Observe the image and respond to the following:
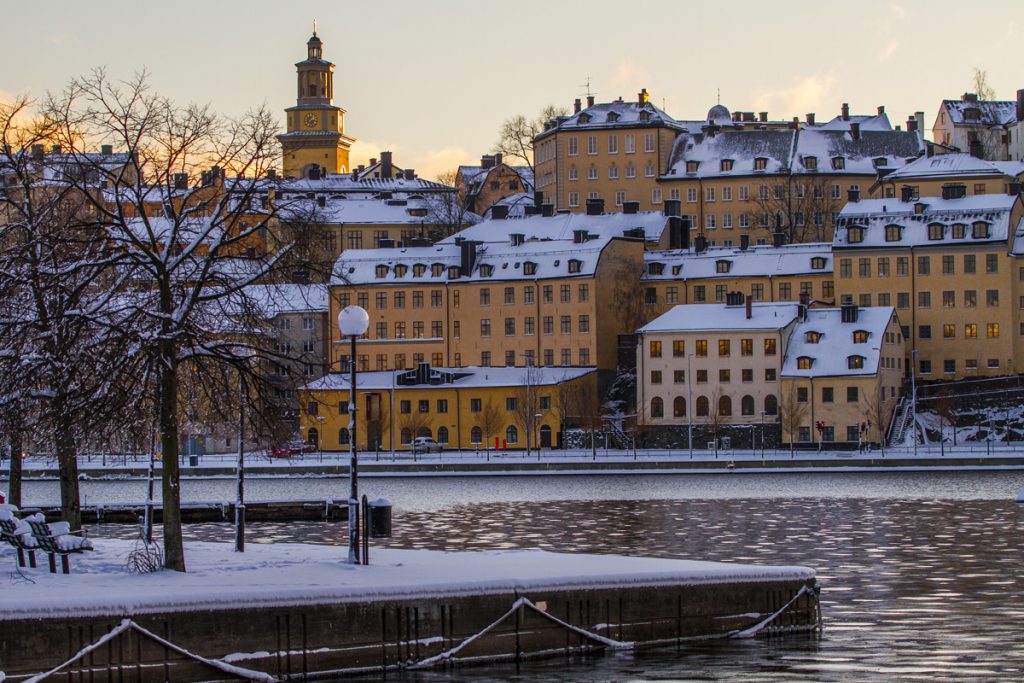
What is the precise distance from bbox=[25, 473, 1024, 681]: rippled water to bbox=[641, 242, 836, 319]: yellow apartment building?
32.9 m

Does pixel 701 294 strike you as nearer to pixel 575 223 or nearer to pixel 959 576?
pixel 575 223

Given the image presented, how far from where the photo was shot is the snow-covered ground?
866 inches

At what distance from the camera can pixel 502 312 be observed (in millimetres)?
123250

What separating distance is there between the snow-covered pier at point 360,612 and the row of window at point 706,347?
273 ft

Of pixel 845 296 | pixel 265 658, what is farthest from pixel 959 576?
pixel 845 296

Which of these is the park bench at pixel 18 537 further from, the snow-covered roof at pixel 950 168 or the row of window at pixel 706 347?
the snow-covered roof at pixel 950 168

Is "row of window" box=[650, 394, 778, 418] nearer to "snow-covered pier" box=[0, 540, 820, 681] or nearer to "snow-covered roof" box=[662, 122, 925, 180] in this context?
"snow-covered roof" box=[662, 122, 925, 180]

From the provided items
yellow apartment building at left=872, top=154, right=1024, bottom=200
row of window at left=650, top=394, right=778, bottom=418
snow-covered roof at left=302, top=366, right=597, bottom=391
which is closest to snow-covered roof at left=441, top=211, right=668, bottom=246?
snow-covered roof at left=302, top=366, right=597, bottom=391

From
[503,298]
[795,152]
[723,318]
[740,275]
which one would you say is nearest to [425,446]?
[503,298]

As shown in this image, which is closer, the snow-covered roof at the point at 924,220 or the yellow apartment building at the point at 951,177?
the snow-covered roof at the point at 924,220

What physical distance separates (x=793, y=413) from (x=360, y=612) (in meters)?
85.1

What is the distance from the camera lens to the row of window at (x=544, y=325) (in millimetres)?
120000

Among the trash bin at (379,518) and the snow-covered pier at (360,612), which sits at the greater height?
the trash bin at (379,518)

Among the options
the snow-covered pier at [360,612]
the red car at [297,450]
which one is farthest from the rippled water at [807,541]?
the red car at [297,450]
